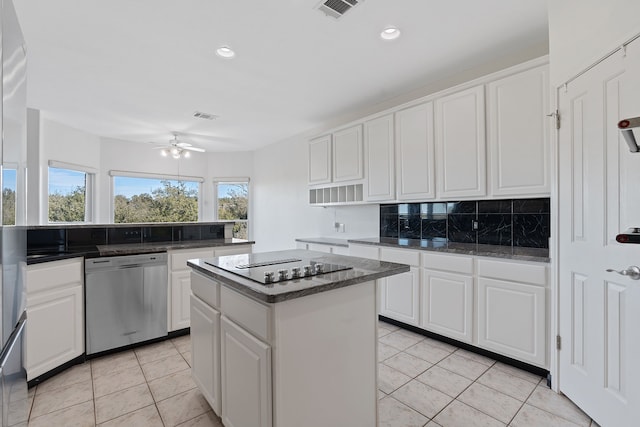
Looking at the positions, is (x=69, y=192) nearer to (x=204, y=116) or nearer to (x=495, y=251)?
(x=204, y=116)

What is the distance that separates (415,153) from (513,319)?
174 centimetres

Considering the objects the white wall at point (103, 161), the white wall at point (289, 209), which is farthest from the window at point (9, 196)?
the white wall at point (103, 161)

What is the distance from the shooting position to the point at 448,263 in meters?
2.67

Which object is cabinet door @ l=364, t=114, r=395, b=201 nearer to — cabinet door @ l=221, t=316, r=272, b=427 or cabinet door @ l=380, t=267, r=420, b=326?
cabinet door @ l=380, t=267, r=420, b=326

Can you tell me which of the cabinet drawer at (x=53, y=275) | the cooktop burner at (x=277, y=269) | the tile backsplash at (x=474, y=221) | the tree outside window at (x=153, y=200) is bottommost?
the cabinet drawer at (x=53, y=275)

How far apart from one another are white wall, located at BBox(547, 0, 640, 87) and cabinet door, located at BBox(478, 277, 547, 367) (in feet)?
4.89

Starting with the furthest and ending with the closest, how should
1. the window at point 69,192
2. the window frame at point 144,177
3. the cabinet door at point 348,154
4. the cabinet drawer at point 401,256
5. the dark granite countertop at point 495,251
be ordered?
1. the window frame at point 144,177
2. the window at point 69,192
3. the cabinet door at point 348,154
4. the cabinet drawer at point 401,256
5. the dark granite countertop at point 495,251

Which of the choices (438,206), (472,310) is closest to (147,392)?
(472,310)

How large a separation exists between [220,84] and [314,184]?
1.85 metres

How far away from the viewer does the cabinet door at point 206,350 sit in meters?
1.68

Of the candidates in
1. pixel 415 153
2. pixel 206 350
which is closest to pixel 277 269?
pixel 206 350

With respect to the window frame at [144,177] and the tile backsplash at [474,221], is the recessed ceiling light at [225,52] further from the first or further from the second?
the window frame at [144,177]

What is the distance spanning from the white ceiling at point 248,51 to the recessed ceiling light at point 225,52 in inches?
2.2

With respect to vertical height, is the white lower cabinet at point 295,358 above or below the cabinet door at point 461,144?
below
